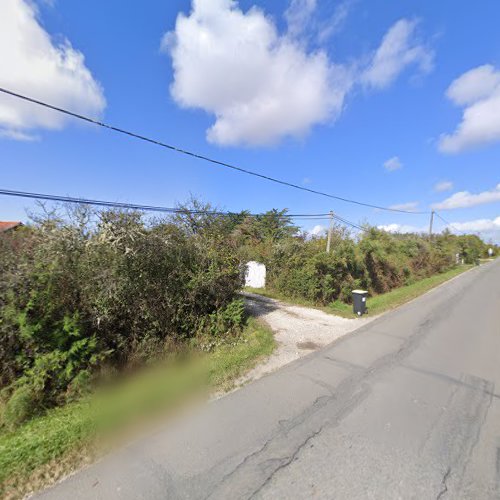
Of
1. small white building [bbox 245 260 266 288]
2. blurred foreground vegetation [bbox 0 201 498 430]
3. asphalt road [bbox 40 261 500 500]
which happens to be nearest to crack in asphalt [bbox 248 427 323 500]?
asphalt road [bbox 40 261 500 500]

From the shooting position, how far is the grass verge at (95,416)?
A: 9.06 ft

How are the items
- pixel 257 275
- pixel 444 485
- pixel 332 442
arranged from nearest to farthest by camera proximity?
pixel 444 485
pixel 332 442
pixel 257 275

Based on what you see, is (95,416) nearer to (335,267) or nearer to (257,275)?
(335,267)

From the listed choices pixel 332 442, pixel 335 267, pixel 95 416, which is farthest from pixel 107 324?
pixel 335 267

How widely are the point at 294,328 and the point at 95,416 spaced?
5.63 metres

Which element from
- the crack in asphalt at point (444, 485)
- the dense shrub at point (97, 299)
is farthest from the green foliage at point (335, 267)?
the crack in asphalt at point (444, 485)

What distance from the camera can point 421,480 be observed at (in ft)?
8.64

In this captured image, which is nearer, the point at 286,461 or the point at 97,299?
the point at 286,461

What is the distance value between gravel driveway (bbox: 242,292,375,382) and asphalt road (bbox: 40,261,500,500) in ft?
1.32

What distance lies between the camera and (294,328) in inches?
319

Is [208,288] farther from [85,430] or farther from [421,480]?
[421,480]

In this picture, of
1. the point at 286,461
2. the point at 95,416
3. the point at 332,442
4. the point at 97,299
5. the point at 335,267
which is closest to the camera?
the point at 286,461

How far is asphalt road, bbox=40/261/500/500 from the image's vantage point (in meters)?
2.56

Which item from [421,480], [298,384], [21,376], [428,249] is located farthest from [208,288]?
[428,249]
